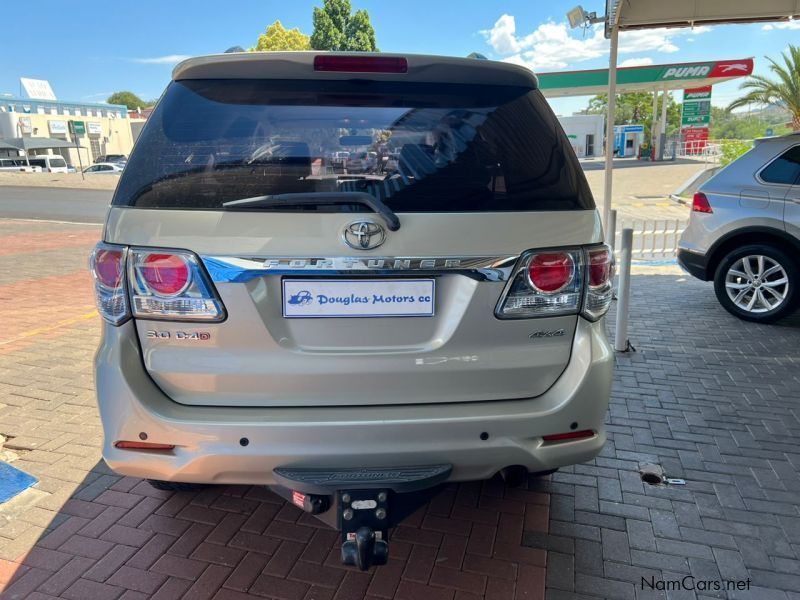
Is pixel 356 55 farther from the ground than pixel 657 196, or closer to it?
farther from the ground

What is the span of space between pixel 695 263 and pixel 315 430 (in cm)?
540

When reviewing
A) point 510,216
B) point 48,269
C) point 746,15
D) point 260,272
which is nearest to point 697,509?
point 510,216

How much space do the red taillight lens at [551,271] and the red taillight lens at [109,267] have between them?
4.52 feet

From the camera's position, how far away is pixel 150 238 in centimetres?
199

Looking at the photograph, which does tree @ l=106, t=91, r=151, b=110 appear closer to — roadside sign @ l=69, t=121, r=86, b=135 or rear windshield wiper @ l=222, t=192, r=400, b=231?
roadside sign @ l=69, t=121, r=86, b=135

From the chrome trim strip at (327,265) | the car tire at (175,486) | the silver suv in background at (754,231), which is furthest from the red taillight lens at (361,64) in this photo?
the silver suv in background at (754,231)

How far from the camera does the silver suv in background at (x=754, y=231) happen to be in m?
5.62

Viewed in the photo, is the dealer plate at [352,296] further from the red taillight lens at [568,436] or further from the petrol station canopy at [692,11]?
the petrol station canopy at [692,11]

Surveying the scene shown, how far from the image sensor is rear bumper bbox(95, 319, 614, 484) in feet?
6.55

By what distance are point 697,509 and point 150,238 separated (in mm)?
2634

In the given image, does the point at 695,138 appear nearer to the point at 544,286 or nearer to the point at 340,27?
the point at 340,27

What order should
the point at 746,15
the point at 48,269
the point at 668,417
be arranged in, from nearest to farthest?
the point at 668,417
the point at 746,15
the point at 48,269

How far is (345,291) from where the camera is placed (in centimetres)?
198

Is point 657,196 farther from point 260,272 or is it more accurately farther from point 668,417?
point 260,272
